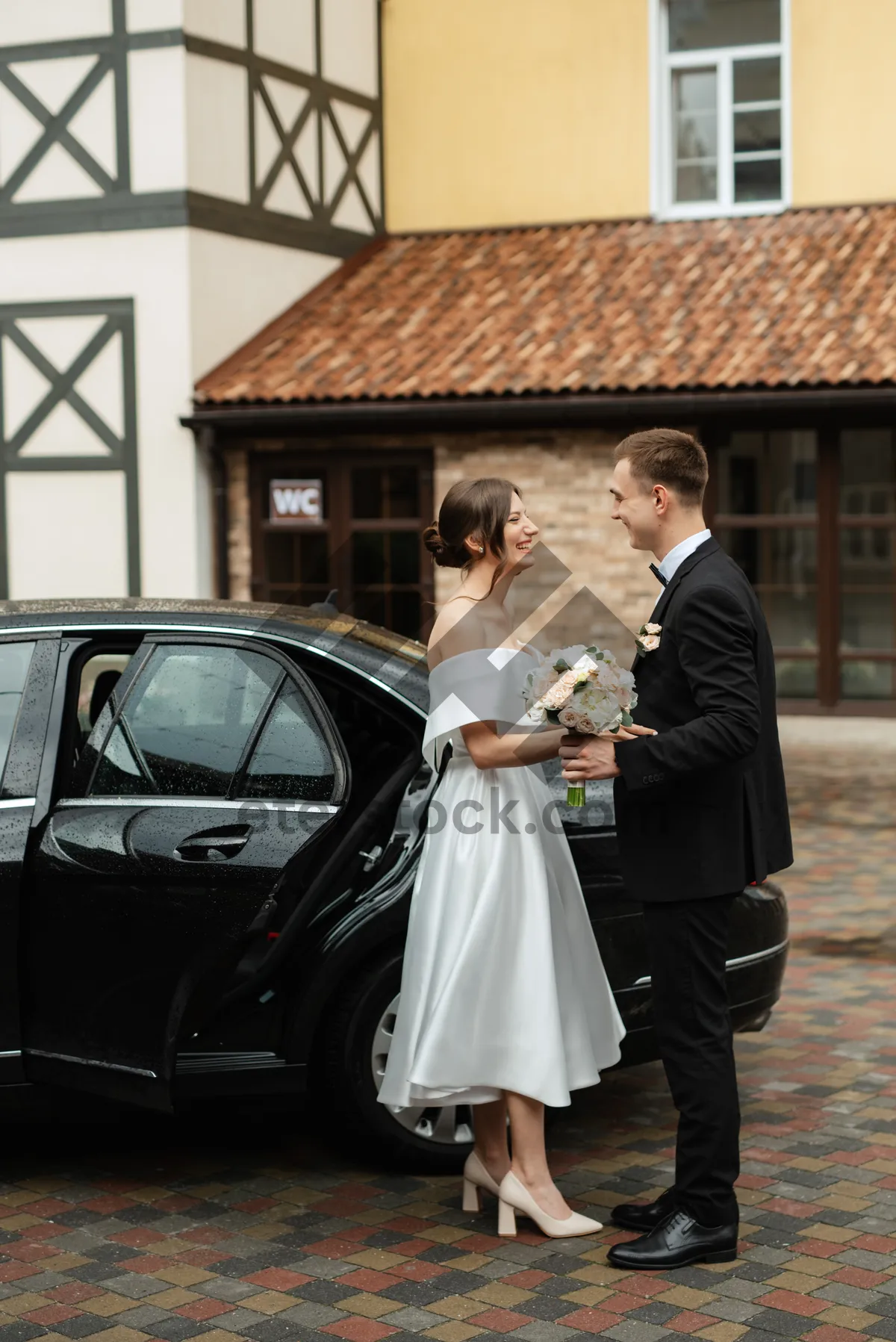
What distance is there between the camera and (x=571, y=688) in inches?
156

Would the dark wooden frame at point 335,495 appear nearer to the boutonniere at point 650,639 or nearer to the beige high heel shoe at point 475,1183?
the beige high heel shoe at point 475,1183

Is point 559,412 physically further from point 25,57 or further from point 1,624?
point 1,624

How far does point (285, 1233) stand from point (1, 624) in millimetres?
1811

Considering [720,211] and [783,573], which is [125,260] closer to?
[720,211]

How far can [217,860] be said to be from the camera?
4.60m

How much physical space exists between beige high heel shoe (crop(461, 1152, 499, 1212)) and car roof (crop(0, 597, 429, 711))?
4.01 feet

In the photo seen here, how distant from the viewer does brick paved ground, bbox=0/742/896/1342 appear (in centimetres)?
390

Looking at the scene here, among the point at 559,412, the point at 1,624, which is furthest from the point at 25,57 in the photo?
the point at 1,624

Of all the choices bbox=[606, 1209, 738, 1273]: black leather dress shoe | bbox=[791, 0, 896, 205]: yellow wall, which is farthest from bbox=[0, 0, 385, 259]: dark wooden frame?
bbox=[606, 1209, 738, 1273]: black leather dress shoe

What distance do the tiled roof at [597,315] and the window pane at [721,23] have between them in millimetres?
1937

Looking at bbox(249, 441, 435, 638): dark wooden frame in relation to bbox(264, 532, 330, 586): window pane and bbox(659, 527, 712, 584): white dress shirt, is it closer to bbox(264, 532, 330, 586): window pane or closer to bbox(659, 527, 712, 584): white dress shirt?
bbox(264, 532, 330, 586): window pane

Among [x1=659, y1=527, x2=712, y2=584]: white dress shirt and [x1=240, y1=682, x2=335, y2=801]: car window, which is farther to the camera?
[x1=240, y1=682, x2=335, y2=801]: car window

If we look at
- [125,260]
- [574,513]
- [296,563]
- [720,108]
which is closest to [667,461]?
[574,513]

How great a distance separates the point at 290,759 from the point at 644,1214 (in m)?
1.50
